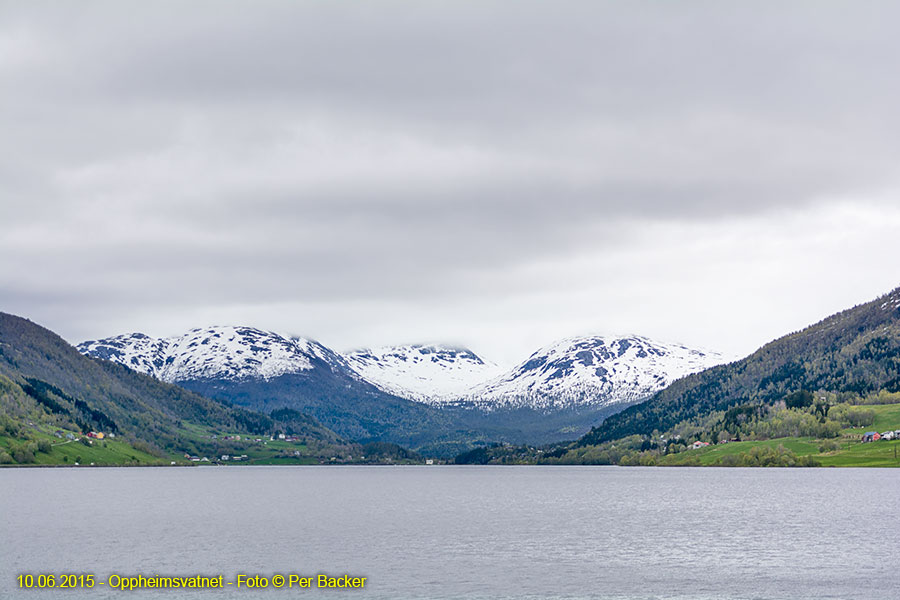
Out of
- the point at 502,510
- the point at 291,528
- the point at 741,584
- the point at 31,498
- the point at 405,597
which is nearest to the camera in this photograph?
the point at 405,597

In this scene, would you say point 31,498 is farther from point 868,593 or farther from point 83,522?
point 868,593

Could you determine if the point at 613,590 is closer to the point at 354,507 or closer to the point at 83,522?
the point at 83,522

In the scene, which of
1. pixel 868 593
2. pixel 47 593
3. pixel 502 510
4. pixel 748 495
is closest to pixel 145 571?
pixel 47 593

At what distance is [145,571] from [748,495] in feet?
469

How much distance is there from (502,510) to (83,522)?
71.1 meters

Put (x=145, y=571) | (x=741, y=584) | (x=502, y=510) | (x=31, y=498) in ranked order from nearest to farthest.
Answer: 1. (x=741, y=584)
2. (x=145, y=571)
3. (x=502, y=510)
4. (x=31, y=498)

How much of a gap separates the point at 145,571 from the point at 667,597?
1941 inches

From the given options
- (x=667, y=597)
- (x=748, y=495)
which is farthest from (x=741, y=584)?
(x=748, y=495)

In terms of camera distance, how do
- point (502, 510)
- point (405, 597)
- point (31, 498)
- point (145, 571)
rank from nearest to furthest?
point (405, 597) → point (145, 571) → point (502, 510) → point (31, 498)

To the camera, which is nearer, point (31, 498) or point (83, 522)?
point (83, 522)

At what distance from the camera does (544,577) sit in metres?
83.1

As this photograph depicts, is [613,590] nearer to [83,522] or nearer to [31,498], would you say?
[83,522]

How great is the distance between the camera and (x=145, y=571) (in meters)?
86.2

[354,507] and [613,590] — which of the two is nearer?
[613,590]
